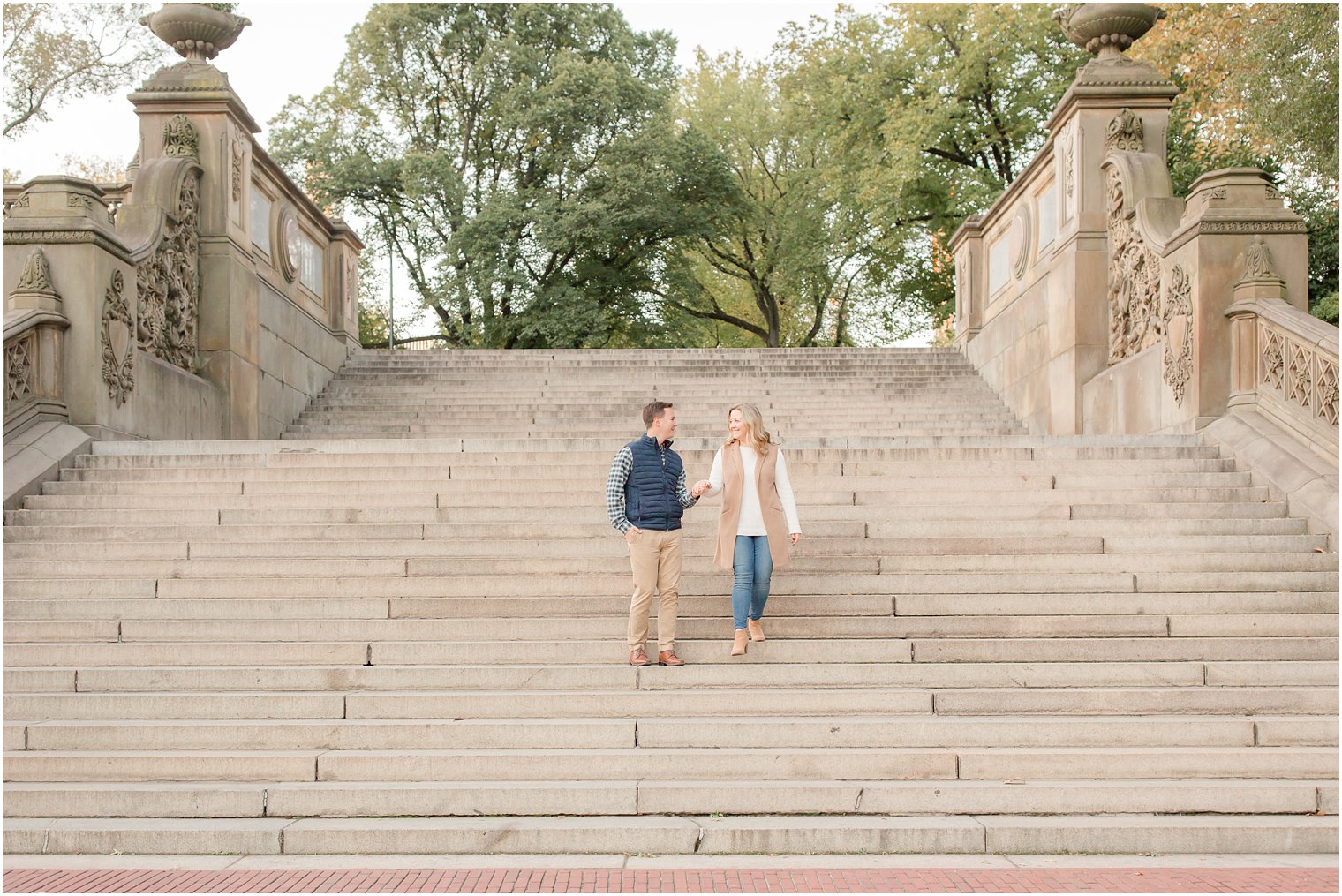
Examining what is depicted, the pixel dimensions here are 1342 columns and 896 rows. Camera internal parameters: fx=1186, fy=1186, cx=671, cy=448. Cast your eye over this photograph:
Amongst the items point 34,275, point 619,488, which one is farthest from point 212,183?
point 619,488

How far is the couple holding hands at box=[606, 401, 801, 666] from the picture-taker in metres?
6.70

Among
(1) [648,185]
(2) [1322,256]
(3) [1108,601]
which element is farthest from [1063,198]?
(1) [648,185]

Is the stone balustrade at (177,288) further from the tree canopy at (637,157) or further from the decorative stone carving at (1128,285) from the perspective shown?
the decorative stone carving at (1128,285)

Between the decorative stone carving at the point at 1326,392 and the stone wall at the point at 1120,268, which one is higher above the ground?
the stone wall at the point at 1120,268

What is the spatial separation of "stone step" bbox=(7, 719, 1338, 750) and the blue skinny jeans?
31.1 inches

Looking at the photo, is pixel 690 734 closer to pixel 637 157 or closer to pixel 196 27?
pixel 196 27

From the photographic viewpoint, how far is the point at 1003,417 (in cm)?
1625

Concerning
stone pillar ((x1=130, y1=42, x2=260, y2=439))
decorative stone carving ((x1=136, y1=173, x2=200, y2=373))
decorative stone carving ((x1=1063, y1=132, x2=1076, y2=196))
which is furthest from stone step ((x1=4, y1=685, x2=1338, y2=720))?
decorative stone carving ((x1=1063, y1=132, x2=1076, y2=196))

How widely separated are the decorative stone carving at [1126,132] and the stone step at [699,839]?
1033cm

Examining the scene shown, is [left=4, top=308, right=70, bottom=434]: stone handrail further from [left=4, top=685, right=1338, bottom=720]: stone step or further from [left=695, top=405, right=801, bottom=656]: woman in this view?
[left=695, top=405, right=801, bottom=656]: woman

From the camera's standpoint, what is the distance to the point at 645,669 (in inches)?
264

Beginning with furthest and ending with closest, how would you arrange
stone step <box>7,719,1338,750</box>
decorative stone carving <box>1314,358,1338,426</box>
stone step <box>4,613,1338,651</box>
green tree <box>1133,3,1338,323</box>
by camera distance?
1. green tree <box>1133,3,1338,323</box>
2. decorative stone carving <box>1314,358,1338,426</box>
3. stone step <box>4,613,1338,651</box>
4. stone step <box>7,719,1338,750</box>

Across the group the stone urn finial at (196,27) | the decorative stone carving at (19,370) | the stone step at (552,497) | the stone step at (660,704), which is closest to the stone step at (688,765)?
the stone step at (660,704)

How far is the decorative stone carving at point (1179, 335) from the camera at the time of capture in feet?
36.2
